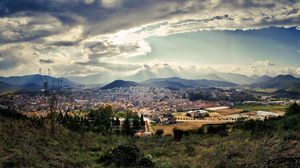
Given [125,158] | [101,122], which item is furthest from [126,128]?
[125,158]

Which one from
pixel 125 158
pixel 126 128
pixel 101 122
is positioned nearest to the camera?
pixel 125 158

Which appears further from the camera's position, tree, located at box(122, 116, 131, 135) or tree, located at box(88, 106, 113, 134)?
tree, located at box(122, 116, 131, 135)

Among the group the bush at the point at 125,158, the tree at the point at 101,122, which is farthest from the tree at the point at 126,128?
the bush at the point at 125,158

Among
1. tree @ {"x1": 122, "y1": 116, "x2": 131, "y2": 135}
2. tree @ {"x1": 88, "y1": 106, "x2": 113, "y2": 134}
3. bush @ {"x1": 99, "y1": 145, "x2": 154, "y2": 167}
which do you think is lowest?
tree @ {"x1": 122, "y1": 116, "x2": 131, "y2": 135}

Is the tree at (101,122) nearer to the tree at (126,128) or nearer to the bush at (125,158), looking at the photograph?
the tree at (126,128)

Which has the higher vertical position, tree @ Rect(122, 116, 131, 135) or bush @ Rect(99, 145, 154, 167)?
bush @ Rect(99, 145, 154, 167)

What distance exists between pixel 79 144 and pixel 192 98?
171086 mm

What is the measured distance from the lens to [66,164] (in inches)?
516

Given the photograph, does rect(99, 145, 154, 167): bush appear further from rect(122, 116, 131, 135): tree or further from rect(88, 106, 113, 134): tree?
rect(122, 116, 131, 135): tree

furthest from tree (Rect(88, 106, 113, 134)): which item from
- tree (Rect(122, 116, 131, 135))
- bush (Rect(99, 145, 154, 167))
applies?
bush (Rect(99, 145, 154, 167))

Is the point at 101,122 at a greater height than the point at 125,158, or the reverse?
the point at 125,158

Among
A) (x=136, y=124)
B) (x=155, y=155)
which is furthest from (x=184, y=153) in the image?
(x=136, y=124)

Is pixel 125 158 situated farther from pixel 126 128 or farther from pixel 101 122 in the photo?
pixel 101 122

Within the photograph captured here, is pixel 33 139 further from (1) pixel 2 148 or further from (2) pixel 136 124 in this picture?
(2) pixel 136 124
